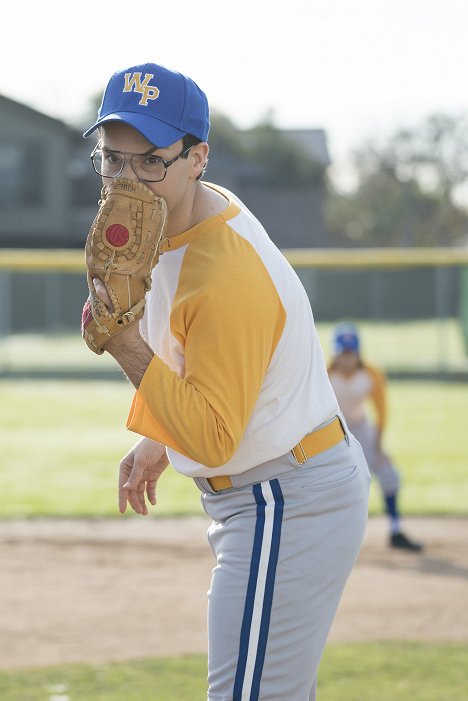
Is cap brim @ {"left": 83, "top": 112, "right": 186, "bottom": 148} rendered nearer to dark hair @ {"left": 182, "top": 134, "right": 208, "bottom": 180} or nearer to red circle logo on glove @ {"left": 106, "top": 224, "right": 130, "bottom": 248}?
dark hair @ {"left": 182, "top": 134, "right": 208, "bottom": 180}

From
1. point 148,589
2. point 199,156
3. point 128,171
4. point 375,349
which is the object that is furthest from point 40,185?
point 128,171

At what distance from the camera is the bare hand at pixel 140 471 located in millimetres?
3119

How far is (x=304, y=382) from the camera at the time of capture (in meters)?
2.71

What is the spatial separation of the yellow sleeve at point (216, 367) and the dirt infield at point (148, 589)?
10.1 feet

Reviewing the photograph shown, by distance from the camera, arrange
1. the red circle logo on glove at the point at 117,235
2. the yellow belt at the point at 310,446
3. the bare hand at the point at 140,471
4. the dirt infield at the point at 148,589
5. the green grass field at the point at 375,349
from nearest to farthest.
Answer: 1. the red circle logo on glove at the point at 117,235
2. the yellow belt at the point at 310,446
3. the bare hand at the point at 140,471
4. the dirt infield at the point at 148,589
5. the green grass field at the point at 375,349

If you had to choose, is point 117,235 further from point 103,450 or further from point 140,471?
point 103,450

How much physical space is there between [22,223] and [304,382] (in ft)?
110

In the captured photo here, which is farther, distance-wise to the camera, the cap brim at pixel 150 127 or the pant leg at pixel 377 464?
the pant leg at pixel 377 464

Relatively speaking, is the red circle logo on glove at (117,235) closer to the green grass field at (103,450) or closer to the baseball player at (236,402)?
the baseball player at (236,402)

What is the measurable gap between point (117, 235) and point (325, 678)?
3081mm

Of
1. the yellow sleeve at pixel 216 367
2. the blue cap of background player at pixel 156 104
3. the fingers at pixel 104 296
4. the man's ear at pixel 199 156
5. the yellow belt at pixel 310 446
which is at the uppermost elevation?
the blue cap of background player at pixel 156 104

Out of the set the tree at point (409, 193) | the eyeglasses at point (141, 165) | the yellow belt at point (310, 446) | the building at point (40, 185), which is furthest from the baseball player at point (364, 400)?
the tree at point (409, 193)

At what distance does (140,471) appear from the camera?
3.12m

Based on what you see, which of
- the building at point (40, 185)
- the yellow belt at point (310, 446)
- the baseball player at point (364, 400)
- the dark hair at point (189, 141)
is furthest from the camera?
the building at point (40, 185)
